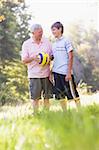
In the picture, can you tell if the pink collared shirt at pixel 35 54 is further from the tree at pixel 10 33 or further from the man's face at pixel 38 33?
the tree at pixel 10 33

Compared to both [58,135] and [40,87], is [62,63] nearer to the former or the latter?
[40,87]

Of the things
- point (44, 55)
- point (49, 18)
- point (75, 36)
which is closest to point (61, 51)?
point (44, 55)

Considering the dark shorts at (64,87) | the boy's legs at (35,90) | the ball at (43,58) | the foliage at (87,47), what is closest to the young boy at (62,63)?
the dark shorts at (64,87)

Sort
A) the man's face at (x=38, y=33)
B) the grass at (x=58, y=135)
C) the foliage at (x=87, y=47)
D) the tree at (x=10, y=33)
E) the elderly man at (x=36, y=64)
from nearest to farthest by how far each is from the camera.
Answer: the grass at (x=58, y=135) → the man's face at (x=38, y=33) → the elderly man at (x=36, y=64) → the tree at (x=10, y=33) → the foliage at (x=87, y=47)

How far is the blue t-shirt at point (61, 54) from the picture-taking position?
818cm

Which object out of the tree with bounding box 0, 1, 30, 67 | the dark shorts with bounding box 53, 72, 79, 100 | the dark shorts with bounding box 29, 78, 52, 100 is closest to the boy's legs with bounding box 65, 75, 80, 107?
the dark shorts with bounding box 53, 72, 79, 100

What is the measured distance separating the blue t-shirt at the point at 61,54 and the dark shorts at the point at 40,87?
0.27 meters

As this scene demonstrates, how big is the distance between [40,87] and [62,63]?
0.53m

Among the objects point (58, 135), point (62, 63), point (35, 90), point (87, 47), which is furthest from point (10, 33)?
point (58, 135)

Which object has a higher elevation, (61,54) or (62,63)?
(61,54)

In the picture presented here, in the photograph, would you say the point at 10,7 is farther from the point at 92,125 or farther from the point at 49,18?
the point at 92,125

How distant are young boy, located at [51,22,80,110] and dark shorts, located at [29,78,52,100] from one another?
0.15 meters

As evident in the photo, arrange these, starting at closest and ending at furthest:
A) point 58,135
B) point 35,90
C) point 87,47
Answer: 1. point 58,135
2. point 35,90
3. point 87,47

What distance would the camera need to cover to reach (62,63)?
8.21m
